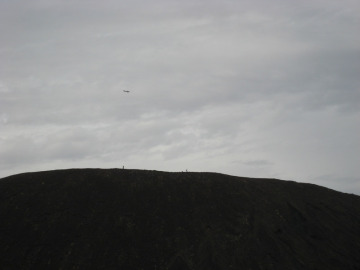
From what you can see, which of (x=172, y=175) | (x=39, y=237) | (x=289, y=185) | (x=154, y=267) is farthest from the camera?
(x=289, y=185)

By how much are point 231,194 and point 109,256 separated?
14.5m

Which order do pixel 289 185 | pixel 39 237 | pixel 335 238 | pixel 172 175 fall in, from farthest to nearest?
pixel 289 185 < pixel 172 175 < pixel 335 238 < pixel 39 237

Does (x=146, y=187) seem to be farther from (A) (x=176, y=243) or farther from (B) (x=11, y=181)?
(B) (x=11, y=181)

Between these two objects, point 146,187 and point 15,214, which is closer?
point 15,214

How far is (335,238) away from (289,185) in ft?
31.0

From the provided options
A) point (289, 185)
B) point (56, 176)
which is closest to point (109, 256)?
point (56, 176)

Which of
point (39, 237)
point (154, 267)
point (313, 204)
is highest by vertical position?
point (313, 204)

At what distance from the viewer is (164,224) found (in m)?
35.4

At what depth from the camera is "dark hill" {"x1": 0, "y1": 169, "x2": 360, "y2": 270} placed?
104ft

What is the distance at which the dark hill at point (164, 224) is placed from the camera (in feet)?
104

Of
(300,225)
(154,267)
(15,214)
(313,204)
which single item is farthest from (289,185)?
(15,214)

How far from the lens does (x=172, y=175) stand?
42.4 m

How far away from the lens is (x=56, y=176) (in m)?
41.1

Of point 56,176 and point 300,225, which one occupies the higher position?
point 56,176
